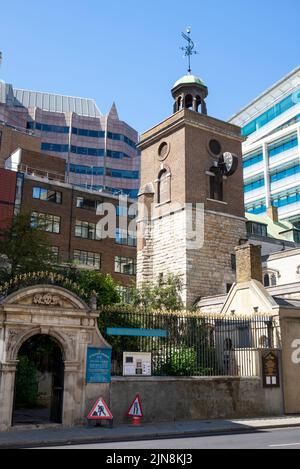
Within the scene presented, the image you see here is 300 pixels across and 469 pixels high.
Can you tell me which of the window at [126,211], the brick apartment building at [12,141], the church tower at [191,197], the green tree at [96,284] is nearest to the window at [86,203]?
the window at [126,211]

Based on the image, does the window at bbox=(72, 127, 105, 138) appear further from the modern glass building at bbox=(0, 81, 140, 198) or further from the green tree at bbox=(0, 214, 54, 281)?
the green tree at bbox=(0, 214, 54, 281)

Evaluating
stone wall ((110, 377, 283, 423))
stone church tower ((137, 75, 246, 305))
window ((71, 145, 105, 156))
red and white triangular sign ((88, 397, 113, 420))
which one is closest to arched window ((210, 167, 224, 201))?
stone church tower ((137, 75, 246, 305))

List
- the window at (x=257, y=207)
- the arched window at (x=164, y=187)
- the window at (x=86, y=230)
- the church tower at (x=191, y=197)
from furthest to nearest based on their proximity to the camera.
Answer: the window at (x=257, y=207)
the window at (x=86, y=230)
the arched window at (x=164, y=187)
the church tower at (x=191, y=197)

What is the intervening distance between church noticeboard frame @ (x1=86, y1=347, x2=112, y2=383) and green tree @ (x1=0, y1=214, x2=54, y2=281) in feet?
30.6

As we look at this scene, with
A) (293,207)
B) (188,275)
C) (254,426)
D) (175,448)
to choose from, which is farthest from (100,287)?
(293,207)

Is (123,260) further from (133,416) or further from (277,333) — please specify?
(133,416)

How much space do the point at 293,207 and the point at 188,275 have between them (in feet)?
148

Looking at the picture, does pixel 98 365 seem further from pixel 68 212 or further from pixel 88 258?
pixel 68 212

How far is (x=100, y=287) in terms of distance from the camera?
29672 millimetres

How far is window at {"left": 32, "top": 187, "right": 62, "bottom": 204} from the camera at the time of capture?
52.4 meters

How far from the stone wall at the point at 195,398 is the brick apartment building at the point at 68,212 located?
98.1 ft

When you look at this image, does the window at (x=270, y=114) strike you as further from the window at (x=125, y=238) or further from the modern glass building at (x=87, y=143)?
the window at (x=125, y=238)

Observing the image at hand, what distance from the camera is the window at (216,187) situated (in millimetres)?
41031

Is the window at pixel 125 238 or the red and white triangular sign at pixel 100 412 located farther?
the window at pixel 125 238
